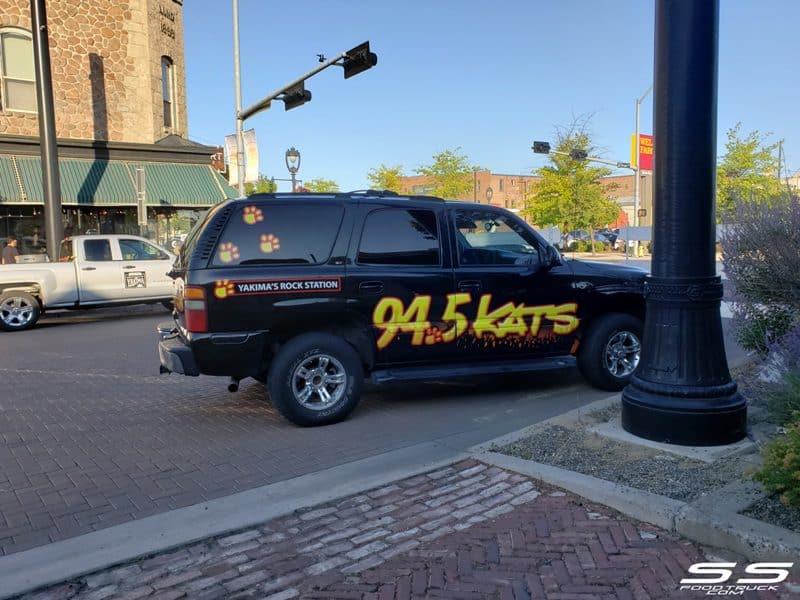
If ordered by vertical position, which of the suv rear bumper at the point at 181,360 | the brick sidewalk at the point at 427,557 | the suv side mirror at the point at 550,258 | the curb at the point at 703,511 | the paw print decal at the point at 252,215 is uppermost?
the paw print decal at the point at 252,215

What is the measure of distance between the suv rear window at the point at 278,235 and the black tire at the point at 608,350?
9.26 ft

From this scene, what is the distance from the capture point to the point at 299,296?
19.3 ft

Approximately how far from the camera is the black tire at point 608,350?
6925mm

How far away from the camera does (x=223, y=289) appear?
221 inches

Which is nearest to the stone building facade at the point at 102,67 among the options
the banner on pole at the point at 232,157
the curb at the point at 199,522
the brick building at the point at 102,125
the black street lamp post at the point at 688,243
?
the brick building at the point at 102,125

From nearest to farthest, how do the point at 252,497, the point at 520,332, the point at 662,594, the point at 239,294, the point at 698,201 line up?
the point at 662,594
the point at 252,497
the point at 698,201
the point at 239,294
the point at 520,332

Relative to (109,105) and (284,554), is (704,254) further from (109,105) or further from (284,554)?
(109,105)

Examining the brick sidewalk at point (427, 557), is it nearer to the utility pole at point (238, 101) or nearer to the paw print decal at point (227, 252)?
the paw print decal at point (227, 252)

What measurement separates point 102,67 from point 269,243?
16591mm

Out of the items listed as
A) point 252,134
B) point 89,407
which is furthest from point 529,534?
point 252,134

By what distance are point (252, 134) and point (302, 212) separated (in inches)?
601

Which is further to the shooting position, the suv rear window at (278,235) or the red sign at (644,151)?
the red sign at (644,151)

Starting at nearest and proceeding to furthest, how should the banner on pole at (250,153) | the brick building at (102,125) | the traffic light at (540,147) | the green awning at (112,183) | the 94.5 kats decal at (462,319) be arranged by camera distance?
the 94.5 kats decal at (462,319) → the green awning at (112,183) → the brick building at (102,125) → the banner on pole at (250,153) → the traffic light at (540,147)

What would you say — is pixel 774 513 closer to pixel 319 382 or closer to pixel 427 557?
pixel 427 557
